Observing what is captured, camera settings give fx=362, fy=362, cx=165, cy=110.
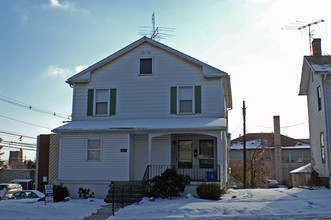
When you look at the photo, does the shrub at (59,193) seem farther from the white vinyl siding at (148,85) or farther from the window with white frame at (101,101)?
the window with white frame at (101,101)

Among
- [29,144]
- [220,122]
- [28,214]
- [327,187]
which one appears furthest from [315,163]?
[29,144]

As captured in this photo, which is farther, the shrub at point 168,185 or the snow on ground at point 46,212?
the shrub at point 168,185

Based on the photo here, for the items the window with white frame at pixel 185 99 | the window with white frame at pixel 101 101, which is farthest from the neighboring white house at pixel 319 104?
the window with white frame at pixel 101 101

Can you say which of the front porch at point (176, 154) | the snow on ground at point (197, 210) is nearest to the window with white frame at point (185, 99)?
the front porch at point (176, 154)

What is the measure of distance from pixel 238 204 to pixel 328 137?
26.6ft

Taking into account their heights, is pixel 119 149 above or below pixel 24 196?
above

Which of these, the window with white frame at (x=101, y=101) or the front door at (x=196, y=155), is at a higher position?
the window with white frame at (x=101, y=101)

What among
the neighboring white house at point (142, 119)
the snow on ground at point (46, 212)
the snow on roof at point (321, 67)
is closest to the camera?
the snow on ground at point (46, 212)

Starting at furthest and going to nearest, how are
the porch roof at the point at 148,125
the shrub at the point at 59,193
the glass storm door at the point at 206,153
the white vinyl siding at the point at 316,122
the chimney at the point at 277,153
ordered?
the chimney at the point at 277,153 → the white vinyl siding at the point at 316,122 → the glass storm door at the point at 206,153 → the porch roof at the point at 148,125 → the shrub at the point at 59,193

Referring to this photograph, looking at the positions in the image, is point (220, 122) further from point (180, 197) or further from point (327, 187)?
point (327, 187)

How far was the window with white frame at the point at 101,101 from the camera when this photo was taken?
1972 cm

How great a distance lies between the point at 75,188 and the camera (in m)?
17.8

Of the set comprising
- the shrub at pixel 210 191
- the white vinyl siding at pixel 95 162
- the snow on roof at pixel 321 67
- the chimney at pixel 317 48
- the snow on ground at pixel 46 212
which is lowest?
the snow on ground at pixel 46 212

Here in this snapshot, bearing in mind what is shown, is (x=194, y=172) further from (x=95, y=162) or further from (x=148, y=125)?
(x=95, y=162)
